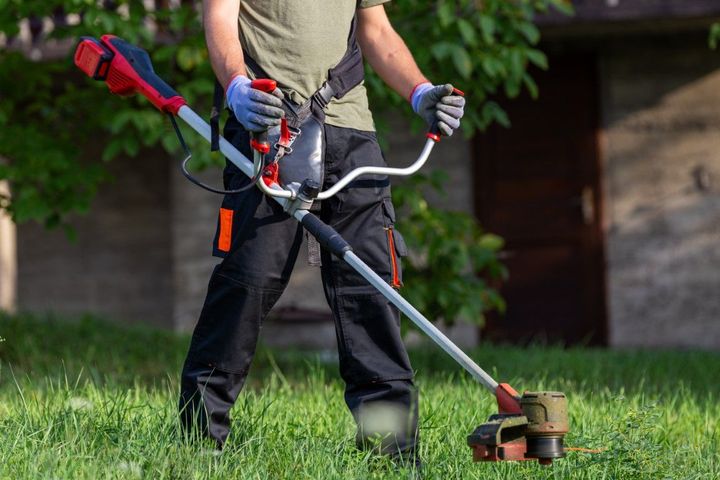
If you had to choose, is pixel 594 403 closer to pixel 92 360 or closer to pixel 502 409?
pixel 502 409

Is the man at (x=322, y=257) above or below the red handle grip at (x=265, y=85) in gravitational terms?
below

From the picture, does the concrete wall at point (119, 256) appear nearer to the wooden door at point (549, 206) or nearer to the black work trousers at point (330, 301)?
the wooden door at point (549, 206)

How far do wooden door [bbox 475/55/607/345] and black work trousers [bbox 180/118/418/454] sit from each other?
6411mm

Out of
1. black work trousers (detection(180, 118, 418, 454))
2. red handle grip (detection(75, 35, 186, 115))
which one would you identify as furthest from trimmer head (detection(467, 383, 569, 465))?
red handle grip (detection(75, 35, 186, 115))

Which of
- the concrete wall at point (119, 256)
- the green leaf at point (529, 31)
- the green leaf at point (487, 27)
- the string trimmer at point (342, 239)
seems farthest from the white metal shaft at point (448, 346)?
the concrete wall at point (119, 256)

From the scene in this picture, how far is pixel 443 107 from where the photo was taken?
3578mm

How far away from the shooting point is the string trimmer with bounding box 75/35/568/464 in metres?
2.99

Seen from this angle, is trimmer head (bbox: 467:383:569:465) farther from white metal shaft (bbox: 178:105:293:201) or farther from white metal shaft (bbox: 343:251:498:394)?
white metal shaft (bbox: 178:105:293:201)

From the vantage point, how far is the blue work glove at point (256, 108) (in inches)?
126

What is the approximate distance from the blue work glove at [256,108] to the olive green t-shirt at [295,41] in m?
0.36

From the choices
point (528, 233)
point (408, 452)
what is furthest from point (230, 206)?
point (528, 233)

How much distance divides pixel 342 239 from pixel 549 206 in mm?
6943

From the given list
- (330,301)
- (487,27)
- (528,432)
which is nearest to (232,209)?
(330,301)

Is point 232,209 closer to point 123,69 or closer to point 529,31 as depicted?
point 123,69
